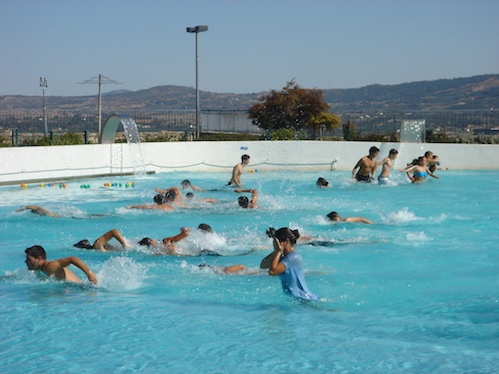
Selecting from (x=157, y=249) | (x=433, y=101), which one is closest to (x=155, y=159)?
(x=157, y=249)

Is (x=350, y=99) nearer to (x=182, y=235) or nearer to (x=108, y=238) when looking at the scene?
(x=182, y=235)

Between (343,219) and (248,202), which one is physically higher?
(248,202)

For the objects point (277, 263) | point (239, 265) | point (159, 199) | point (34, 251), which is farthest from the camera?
point (159, 199)

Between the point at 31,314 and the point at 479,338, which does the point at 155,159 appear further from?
the point at 479,338

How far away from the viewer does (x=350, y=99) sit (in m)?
144

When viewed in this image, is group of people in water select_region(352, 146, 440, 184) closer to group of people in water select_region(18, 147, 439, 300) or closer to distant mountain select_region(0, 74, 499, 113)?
group of people in water select_region(18, 147, 439, 300)

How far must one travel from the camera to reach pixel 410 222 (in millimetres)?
15180

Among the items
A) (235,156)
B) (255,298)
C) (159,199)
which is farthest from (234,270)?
(235,156)

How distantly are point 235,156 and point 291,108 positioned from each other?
1358 cm

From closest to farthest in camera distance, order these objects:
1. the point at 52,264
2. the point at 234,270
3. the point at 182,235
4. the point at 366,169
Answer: the point at 52,264 → the point at 234,270 → the point at 182,235 → the point at 366,169

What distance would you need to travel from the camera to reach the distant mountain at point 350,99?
129000 millimetres

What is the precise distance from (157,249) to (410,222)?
5.81 m

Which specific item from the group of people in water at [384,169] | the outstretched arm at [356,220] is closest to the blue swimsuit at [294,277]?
the outstretched arm at [356,220]

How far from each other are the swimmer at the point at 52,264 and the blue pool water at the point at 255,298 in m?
0.20
